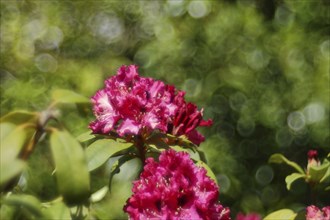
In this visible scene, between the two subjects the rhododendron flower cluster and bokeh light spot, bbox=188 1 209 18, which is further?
bokeh light spot, bbox=188 1 209 18

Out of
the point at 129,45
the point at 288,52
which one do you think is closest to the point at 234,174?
the point at 288,52

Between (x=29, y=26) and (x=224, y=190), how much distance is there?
4.56ft

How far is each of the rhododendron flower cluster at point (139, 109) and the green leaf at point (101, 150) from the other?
0.09 feet

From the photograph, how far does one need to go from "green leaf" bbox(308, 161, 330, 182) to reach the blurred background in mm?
1828

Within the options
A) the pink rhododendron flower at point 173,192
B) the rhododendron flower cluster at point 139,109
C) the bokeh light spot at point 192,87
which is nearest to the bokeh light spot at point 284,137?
the bokeh light spot at point 192,87

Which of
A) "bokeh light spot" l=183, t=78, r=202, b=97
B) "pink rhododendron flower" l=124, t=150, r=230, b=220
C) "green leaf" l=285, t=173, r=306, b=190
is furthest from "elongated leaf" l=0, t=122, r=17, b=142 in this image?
"bokeh light spot" l=183, t=78, r=202, b=97

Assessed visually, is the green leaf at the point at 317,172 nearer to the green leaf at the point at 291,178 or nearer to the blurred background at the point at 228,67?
the green leaf at the point at 291,178

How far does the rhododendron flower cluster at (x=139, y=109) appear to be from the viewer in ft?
5.48

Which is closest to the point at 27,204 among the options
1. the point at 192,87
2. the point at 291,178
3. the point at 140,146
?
the point at 140,146

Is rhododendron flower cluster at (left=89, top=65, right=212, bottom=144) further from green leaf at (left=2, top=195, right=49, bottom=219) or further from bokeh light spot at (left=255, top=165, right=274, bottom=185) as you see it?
bokeh light spot at (left=255, top=165, right=274, bottom=185)

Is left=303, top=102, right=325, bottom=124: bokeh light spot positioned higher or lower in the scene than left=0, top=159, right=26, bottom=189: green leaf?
lower

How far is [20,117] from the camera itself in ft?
3.69

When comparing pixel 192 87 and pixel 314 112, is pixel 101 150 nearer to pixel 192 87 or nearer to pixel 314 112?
pixel 192 87

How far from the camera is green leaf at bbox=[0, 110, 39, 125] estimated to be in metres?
1.12
